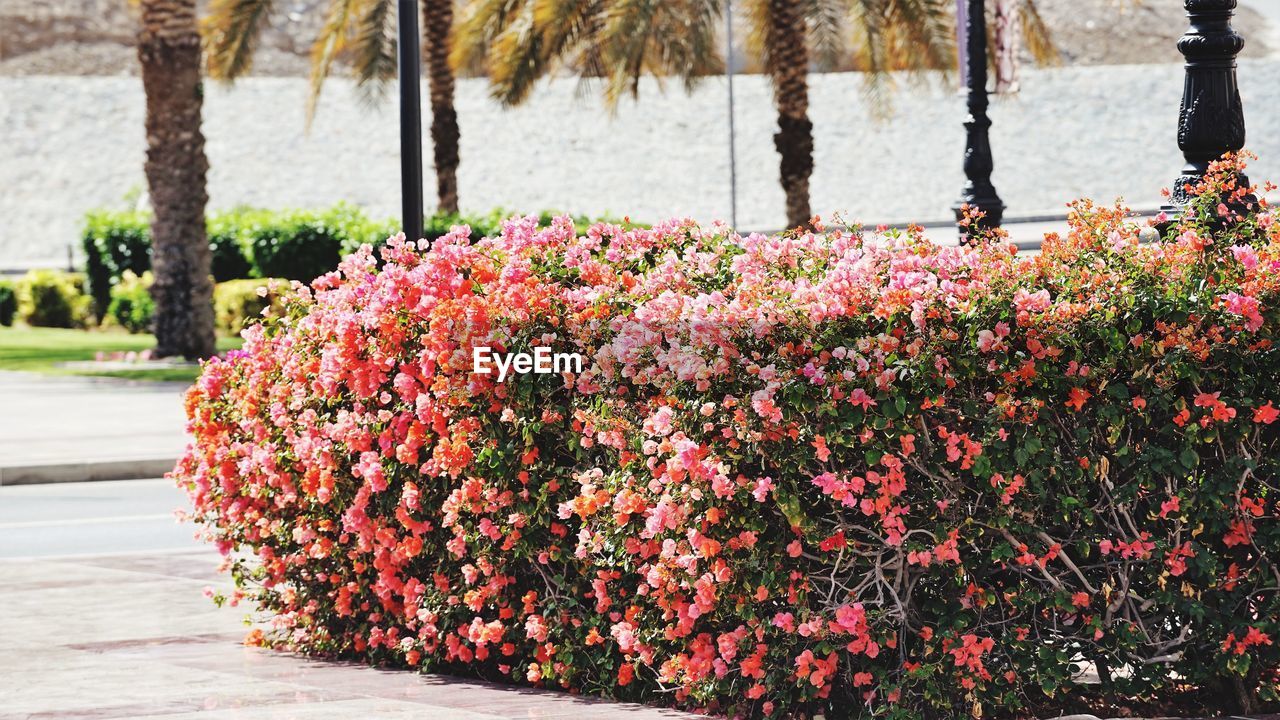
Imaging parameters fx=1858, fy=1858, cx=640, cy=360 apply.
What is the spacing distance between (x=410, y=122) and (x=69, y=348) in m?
16.1

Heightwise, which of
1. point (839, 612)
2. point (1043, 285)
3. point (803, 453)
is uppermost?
point (1043, 285)

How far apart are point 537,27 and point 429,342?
20382 millimetres

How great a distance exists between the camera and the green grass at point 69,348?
21.0m

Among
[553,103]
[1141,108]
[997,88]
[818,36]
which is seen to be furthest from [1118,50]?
[997,88]

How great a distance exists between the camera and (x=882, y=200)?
6550 centimetres

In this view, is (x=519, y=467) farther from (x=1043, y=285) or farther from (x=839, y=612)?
(x=1043, y=285)

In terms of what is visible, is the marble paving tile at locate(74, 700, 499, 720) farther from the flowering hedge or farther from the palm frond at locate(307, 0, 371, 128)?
the palm frond at locate(307, 0, 371, 128)

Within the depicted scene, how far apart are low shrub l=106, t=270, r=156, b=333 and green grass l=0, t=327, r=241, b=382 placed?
0.19 metres

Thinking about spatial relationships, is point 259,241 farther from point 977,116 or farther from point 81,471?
point 977,116

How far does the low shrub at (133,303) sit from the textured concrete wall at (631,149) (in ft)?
114

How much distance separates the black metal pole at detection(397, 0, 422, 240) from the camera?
34.3 feet

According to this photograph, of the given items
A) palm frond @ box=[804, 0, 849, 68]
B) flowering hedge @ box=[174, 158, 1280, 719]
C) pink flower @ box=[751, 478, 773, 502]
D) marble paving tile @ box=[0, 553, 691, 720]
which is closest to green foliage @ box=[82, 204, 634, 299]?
palm frond @ box=[804, 0, 849, 68]

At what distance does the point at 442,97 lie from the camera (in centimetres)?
2916

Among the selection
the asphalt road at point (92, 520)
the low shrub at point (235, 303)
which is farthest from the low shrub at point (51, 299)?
the asphalt road at point (92, 520)
